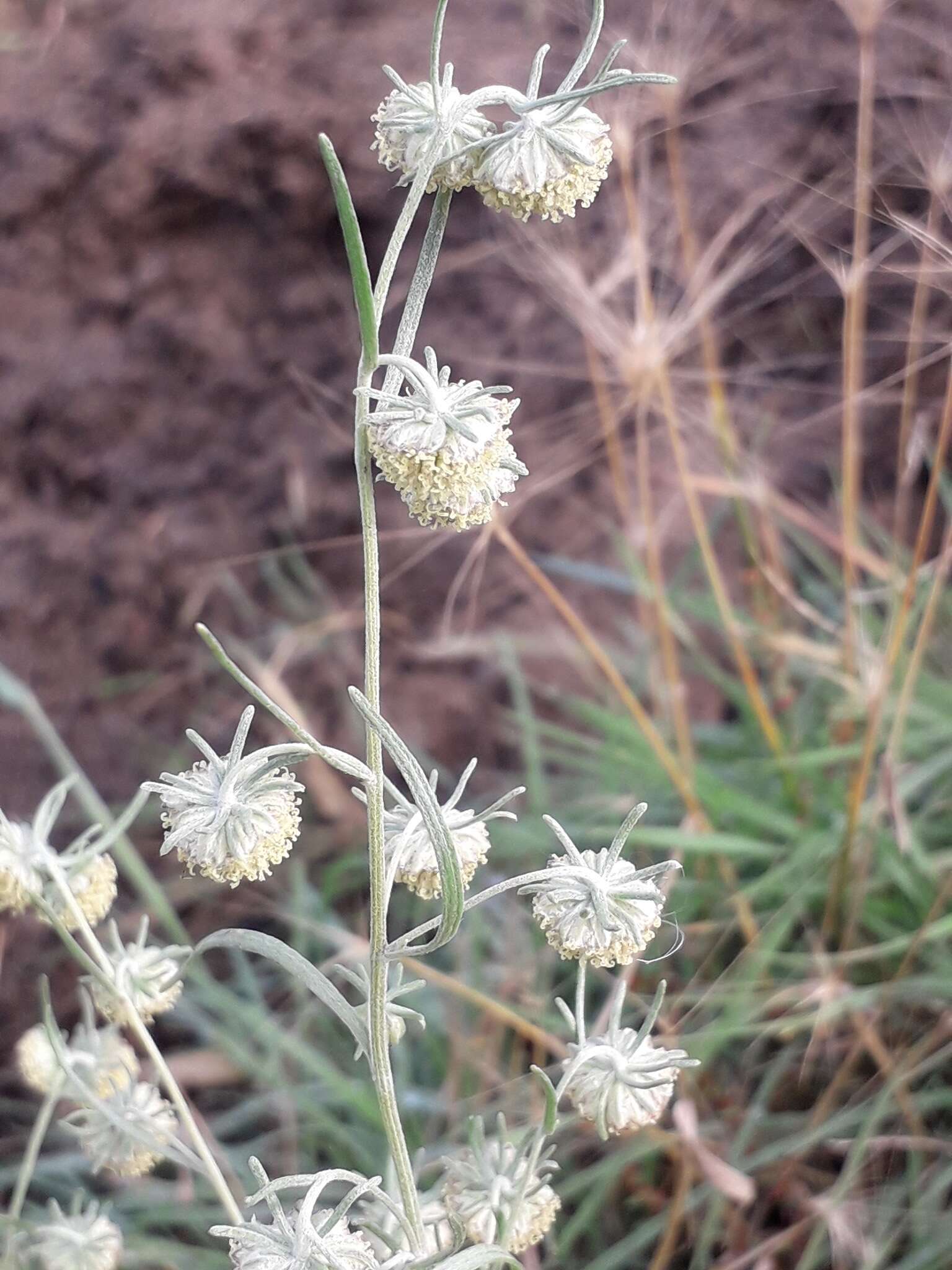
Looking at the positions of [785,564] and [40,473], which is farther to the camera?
[785,564]

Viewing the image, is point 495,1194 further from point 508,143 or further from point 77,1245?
point 508,143

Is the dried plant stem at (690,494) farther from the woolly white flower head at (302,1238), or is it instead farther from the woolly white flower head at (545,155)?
the woolly white flower head at (302,1238)

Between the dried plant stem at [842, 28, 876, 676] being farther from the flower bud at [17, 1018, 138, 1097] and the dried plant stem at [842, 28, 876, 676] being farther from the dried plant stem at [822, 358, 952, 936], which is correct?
the flower bud at [17, 1018, 138, 1097]

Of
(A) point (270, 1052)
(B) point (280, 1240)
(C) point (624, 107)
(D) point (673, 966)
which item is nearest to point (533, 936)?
(D) point (673, 966)

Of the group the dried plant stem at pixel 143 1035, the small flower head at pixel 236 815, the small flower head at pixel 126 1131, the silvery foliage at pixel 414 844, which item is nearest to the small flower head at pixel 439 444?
the silvery foliage at pixel 414 844

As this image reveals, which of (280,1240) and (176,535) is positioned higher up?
(176,535)

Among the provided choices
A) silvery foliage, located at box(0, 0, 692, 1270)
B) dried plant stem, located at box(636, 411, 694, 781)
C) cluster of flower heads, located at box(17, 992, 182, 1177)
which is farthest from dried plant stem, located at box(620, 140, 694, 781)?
cluster of flower heads, located at box(17, 992, 182, 1177)

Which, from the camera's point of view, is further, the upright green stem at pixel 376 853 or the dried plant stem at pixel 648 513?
the dried plant stem at pixel 648 513

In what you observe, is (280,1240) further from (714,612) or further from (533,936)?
(714,612)
